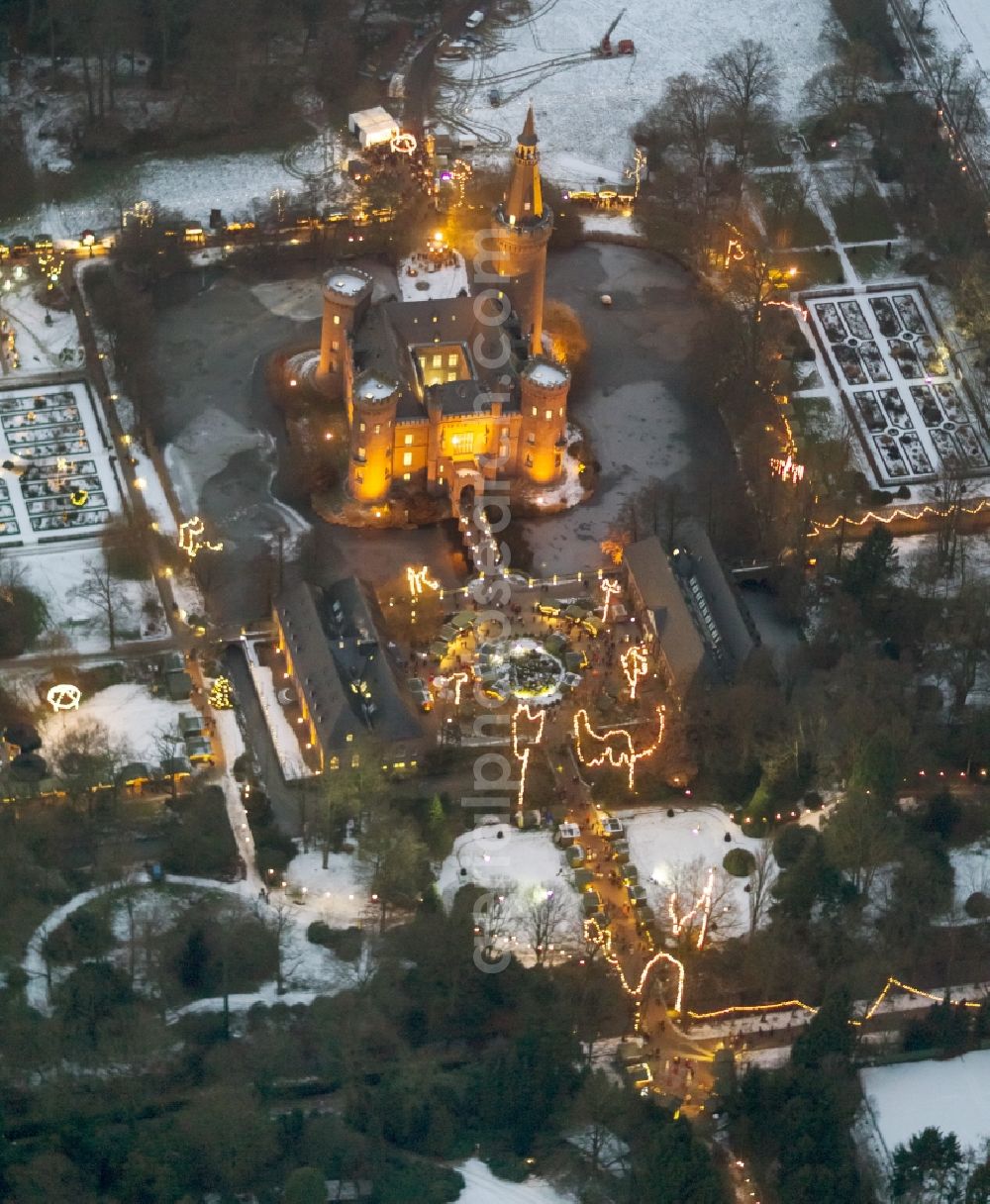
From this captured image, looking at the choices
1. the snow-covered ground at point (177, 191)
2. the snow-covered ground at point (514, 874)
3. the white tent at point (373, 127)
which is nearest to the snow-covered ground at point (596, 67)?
the white tent at point (373, 127)

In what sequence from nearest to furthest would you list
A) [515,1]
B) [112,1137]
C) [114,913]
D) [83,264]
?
[112,1137], [114,913], [83,264], [515,1]

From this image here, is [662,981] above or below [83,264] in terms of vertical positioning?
below

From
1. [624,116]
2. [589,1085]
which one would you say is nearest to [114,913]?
[589,1085]

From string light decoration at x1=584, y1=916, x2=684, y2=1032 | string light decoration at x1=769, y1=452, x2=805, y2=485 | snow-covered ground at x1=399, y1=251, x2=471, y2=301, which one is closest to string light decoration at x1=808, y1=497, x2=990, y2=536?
string light decoration at x1=769, y1=452, x2=805, y2=485

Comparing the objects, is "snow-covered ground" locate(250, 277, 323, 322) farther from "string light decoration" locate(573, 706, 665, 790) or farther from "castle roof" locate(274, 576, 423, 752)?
"string light decoration" locate(573, 706, 665, 790)

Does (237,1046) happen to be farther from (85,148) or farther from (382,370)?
(85,148)

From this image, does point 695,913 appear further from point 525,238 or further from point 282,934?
point 525,238

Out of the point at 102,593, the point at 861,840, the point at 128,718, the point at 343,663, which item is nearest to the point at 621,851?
the point at 861,840
